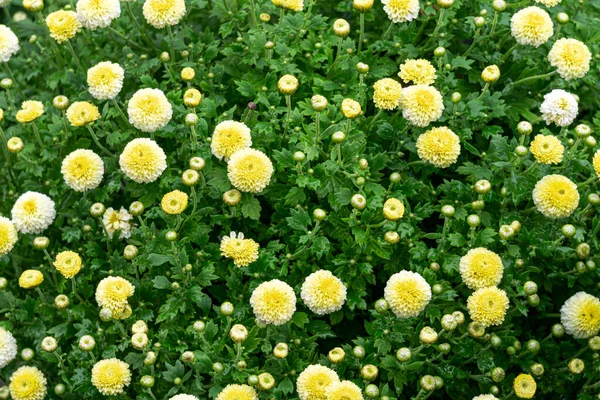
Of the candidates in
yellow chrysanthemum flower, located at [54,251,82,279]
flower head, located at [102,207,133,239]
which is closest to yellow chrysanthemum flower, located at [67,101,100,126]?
flower head, located at [102,207,133,239]

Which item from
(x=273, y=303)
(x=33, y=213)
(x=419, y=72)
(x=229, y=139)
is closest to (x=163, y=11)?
(x=229, y=139)

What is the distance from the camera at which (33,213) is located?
2.97 m

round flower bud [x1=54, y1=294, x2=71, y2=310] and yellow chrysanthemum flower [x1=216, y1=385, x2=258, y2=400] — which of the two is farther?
round flower bud [x1=54, y1=294, x2=71, y2=310]

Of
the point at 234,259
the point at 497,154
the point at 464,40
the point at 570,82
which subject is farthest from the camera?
the point at 464,40

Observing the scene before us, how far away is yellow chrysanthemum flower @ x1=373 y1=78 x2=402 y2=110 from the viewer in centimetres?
290

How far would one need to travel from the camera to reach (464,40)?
144 inches

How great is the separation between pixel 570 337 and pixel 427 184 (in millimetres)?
811

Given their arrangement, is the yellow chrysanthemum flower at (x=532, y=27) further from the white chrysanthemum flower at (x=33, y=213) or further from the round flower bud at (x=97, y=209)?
the white chrysanthemum flower at (x=33, y=213)

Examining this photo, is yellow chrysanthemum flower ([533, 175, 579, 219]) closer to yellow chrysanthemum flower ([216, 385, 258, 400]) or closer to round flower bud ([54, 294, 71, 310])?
yellow chrysanthemum flower ([216, 385, 258, 400])

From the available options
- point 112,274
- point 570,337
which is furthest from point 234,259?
point 570,337

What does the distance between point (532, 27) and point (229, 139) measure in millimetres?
1280

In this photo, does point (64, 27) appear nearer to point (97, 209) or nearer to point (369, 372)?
point (97, 209)

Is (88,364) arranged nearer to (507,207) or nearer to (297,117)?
(297,117)

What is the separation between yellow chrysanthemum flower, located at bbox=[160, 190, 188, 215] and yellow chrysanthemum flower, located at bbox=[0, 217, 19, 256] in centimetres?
63
